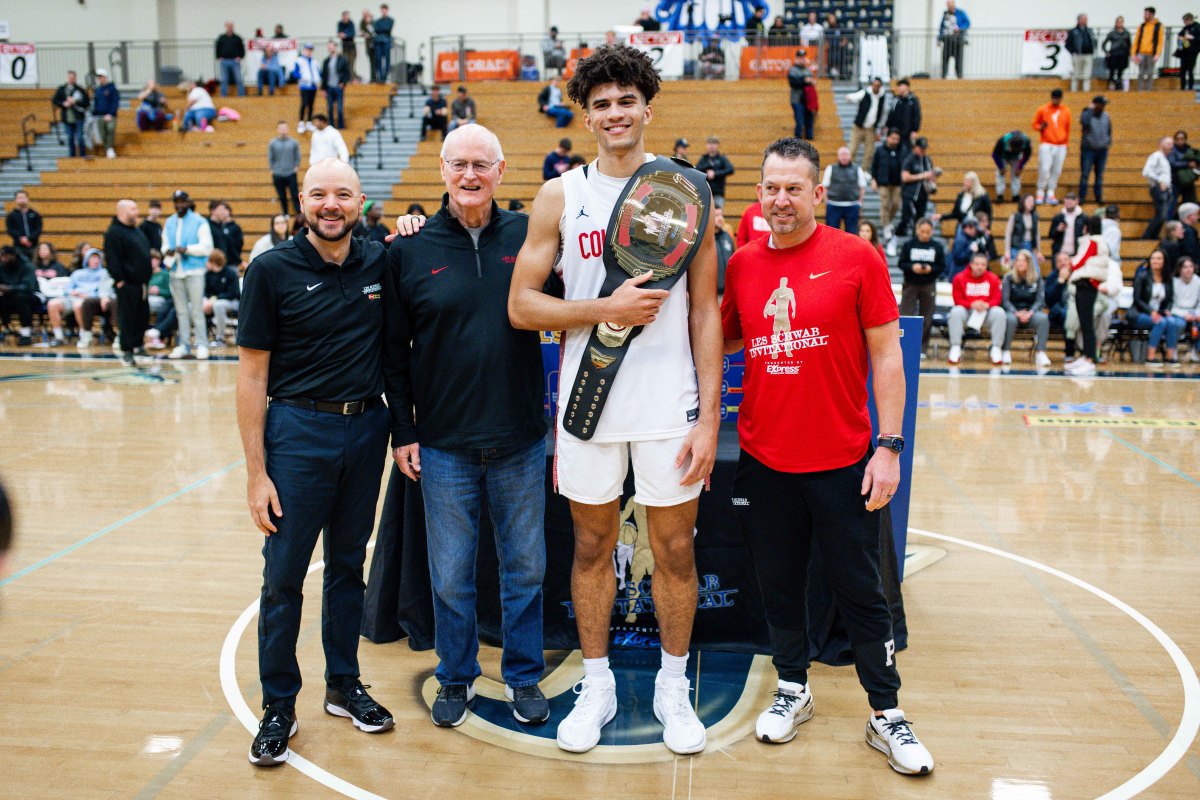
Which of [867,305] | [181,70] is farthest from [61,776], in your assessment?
[181,70]

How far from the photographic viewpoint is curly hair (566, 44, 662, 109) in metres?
3.01

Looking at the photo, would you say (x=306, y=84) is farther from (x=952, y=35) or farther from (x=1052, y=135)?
(x=1052, y=135)

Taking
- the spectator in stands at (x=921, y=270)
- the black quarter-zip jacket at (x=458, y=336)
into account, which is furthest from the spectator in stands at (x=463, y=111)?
the black quarter-zip jacket at (x=458, y=336)

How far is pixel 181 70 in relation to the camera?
22.6 metres

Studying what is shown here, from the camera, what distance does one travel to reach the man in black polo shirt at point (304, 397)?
123 inches

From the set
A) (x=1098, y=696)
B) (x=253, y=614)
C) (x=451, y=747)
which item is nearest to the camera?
(x=451, y=747)

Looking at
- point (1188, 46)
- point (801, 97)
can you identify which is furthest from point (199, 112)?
point (1188, 46)

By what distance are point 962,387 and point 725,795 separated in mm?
7907

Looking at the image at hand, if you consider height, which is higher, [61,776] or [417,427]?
[417,427]

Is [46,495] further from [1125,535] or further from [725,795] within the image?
[1125,535]

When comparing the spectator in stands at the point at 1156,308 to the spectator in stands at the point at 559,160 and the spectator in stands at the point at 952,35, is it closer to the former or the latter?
the spectator in stands at the point at 559,160

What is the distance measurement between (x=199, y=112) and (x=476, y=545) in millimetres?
18407

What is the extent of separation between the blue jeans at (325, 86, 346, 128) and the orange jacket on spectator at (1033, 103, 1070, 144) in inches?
464

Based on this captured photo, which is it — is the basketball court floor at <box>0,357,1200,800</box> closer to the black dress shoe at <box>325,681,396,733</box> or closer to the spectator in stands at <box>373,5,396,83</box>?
the black dress shoe at <box>325,681,396,733</box>
